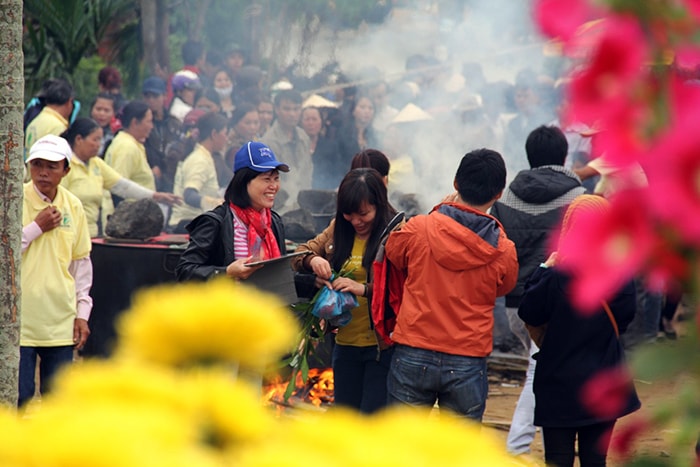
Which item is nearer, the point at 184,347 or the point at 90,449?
the point at 90,449

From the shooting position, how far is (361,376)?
532 cm

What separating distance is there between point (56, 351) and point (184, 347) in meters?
5.09

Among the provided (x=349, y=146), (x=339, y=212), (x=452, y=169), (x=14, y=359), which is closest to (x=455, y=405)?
(x=339, y=212)

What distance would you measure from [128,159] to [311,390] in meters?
3.24

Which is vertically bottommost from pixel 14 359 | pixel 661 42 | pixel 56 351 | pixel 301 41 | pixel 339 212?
pixel 56 351

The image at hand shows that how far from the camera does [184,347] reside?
713 millimetres

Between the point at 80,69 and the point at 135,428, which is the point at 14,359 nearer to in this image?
the point at 135,428

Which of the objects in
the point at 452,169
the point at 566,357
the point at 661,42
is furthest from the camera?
the point at 452,169

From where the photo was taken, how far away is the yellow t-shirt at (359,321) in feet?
17.1

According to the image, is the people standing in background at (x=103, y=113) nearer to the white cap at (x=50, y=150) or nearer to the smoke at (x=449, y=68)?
the smoke at (x=449, y=68)

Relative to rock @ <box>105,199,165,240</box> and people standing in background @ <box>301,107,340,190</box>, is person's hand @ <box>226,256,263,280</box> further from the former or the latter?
people standing in background @ <box>301,107,340,190</box>

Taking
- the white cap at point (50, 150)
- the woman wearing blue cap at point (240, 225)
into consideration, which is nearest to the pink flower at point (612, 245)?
the woman wearing blue cap at point (240, 225)

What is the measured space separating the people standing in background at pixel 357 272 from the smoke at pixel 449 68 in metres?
5.49

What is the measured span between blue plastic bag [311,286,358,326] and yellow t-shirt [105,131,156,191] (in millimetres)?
4498
